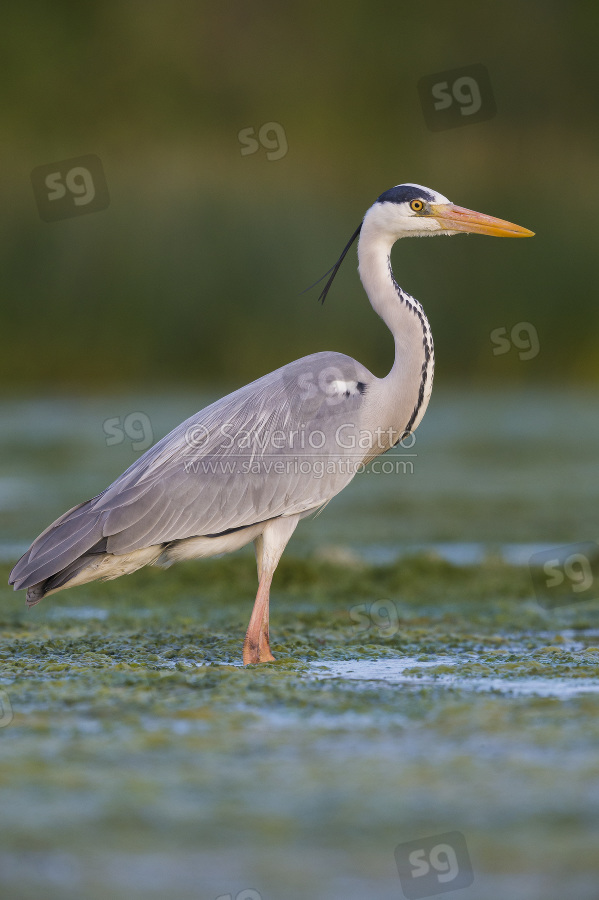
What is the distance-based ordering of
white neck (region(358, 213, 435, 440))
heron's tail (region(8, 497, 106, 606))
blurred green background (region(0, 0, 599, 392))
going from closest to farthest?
heron's tail (region(8, 497, 106, 606)) < white neck (region(358, 213, 435, 440)) < blurred green background (region(0, 0, 599, 392))

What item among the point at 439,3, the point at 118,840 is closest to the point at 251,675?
the point at 118,840

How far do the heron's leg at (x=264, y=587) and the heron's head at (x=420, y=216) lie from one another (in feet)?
4.63

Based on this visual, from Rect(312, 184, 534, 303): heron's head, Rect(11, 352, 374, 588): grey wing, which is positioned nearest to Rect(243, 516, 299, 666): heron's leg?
Rect(11, 352, 374, 588): grey wing

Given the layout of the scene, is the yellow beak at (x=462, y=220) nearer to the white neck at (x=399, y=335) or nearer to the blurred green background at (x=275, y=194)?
the white neck at (x=399, y=335)

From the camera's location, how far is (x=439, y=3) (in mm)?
27875

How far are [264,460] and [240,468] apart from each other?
4.4 inches

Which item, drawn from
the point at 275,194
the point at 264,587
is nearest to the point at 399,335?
the point at 264,587

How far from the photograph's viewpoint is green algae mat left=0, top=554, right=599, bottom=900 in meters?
3.48

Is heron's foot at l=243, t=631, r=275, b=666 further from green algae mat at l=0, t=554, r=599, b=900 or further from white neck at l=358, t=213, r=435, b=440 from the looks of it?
white neck at l=358, t=213, r=435, b=440

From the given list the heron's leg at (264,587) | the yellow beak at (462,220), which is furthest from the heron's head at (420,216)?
the heron's leg at (264,587)

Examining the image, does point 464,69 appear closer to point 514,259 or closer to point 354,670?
point 514,259

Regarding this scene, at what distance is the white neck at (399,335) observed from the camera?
6.41 metres

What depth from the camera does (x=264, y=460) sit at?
627 cm

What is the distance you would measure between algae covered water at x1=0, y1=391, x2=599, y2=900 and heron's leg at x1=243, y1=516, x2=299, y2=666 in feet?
0.62
